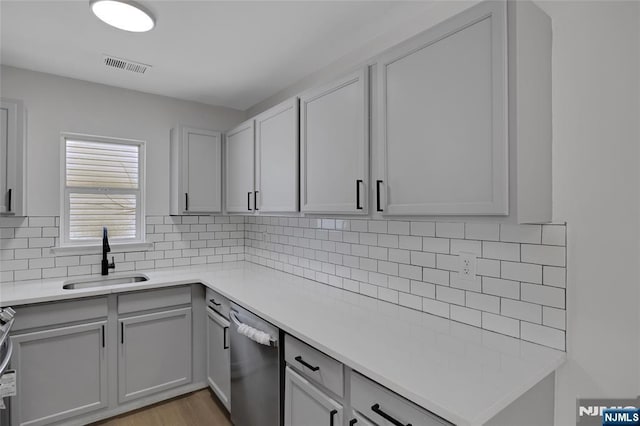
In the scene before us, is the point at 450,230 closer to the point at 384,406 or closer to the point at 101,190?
the point at 384,406

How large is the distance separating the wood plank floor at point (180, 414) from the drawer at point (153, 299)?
733 millimetres

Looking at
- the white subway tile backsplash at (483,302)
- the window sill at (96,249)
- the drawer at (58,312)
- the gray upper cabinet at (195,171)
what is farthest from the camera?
the gray upper cabinet at (195,171)

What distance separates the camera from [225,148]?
313cm

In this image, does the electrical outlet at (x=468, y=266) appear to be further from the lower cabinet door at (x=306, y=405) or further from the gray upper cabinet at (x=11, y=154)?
the gray upper cabinet at (x=11, y=154)

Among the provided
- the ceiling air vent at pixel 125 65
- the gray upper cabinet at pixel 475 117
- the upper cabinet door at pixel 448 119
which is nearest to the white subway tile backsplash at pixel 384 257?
the gray upper cabinet at pixel 475 117

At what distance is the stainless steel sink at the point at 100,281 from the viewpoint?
2.64 metres

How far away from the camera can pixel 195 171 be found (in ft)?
9.86

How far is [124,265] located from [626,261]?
320 cm

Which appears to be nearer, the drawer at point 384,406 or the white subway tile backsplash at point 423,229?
the drawer at point 384,406

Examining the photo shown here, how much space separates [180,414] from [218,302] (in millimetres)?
829

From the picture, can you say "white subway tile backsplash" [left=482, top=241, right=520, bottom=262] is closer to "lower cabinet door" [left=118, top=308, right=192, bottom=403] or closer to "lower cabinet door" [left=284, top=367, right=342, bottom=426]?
"lower cabinet door" [left=284, top=367, right=342, bottom=426]

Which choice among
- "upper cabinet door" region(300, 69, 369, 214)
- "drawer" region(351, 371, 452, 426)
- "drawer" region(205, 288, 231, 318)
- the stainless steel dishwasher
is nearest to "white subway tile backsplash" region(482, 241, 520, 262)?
"upper cabinet door" region(300, 69, 369, 214)

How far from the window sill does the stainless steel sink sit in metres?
0.21

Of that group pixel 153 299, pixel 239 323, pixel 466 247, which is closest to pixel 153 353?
pixel 153 299
